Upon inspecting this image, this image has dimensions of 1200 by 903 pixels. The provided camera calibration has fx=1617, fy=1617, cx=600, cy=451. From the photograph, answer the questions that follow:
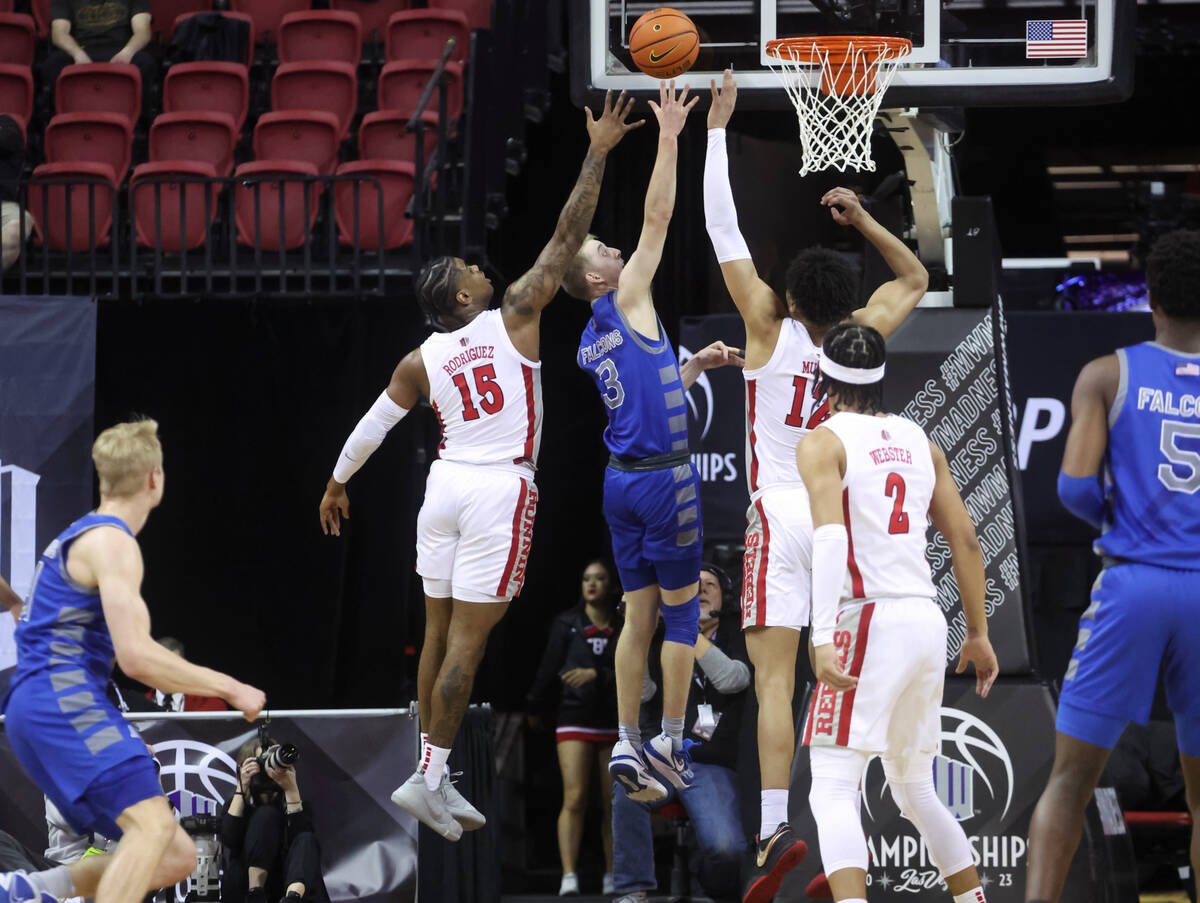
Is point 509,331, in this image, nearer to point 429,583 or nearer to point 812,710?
point 429,583

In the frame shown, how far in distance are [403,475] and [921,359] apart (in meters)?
3.68

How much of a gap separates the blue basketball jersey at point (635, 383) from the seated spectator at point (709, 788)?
1.31m

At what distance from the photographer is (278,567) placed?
10656 mm

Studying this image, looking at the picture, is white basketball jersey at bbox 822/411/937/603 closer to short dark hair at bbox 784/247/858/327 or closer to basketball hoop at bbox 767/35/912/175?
short dark hair at bbox 784/247/858/327

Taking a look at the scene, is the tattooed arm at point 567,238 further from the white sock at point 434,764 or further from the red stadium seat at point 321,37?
the red stadium seat at point 321,37

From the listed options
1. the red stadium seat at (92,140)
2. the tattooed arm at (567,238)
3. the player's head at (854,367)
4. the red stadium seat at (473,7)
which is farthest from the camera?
the red stadium seat at (473,7)

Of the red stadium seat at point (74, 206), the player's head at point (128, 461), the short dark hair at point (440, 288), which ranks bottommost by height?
the player's head at point (128, 461)

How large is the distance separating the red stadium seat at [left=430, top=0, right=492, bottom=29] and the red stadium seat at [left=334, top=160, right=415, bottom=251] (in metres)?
2.37

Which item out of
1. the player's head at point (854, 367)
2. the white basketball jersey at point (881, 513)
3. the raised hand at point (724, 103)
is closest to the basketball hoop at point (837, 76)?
the raised hand at point (724, 103)

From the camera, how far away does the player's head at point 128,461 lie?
5957 millimetres

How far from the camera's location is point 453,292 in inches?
309

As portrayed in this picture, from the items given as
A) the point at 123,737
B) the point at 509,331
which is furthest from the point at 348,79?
the point at 123,737

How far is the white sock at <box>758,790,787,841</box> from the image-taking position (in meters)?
6.55

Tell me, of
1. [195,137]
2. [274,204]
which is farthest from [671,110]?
[195,137]
